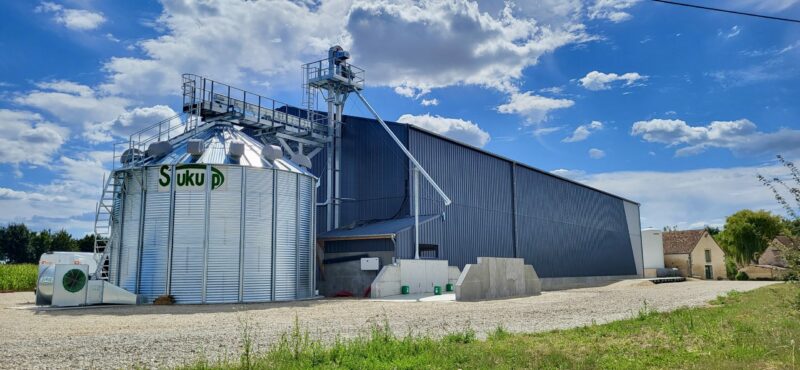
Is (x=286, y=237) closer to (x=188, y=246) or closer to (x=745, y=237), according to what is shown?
(x=188, y=246)

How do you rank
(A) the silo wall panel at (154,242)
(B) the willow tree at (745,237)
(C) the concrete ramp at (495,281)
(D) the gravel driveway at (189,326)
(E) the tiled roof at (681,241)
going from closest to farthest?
(D) the gravel driveway at (189,326) < (A) the silo wall panel at (154,242) < (C) the concrete ramp at (495,281) < (B) the willow tree at (745,237) < (E) the tiled roof at (681,241)

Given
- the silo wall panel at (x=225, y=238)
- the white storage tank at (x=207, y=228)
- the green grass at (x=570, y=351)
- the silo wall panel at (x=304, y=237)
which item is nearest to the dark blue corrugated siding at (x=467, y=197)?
the silo wall panel at (x=304, y=237)

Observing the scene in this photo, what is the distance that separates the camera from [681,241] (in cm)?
8844

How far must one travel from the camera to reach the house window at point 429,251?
37900mm

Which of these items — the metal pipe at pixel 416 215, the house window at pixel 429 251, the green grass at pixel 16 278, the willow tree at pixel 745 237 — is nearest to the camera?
the metal pipe at pixel 416 215

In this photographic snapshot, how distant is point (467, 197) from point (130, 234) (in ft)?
74.3

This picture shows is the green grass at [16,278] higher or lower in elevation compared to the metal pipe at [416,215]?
lower

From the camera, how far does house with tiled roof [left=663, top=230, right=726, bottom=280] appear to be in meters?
81.2

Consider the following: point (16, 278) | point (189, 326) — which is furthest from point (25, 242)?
point (189, 326)

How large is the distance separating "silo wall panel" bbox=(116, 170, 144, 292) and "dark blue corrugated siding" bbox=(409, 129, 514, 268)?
16602 millimetres

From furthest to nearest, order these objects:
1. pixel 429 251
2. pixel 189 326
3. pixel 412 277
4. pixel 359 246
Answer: pixel 429 251 → pixel 359 246 → pixel 412 277 → pixel 189 326

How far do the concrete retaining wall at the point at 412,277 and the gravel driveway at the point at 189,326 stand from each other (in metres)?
6.47

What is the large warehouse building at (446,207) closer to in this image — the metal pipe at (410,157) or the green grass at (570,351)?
the metal pipe at (410,157)

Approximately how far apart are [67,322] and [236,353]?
34.2ft
